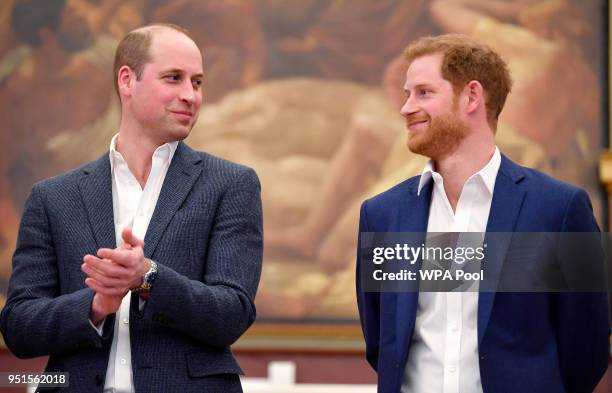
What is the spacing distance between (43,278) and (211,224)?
66 cm

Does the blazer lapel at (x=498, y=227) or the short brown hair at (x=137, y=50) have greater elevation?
the short brown hair at (x=137, y=50)

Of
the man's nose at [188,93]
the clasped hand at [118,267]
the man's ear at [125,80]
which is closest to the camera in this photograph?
the clasped hand at [118,267]

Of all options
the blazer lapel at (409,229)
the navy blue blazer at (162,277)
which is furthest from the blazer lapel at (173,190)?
the blazer lapel at (409,229)

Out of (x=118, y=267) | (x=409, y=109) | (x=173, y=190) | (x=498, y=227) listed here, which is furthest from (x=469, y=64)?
(x=118, y=267)

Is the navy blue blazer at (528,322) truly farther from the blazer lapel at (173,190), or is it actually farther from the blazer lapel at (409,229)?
the blazer lapel at (173,190)

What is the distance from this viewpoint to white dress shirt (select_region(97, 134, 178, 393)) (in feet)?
11.2

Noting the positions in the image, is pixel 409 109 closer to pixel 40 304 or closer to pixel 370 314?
pixel 370 314

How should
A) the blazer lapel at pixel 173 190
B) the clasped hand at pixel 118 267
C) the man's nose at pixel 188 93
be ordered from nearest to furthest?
the clasped hand at pixel 118 267
the blazer lapel at pixel 173 190
the man's nose at pixel 188 93

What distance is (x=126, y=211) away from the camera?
3.66 metres

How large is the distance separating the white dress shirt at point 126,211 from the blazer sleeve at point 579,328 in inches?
60.8

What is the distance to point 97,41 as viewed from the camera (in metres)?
8.32

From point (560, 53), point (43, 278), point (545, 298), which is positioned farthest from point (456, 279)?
point (560, 53)

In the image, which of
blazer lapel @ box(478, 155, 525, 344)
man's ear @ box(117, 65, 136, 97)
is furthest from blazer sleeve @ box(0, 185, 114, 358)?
blazer lapel @ box(478, 155, 525, 344)

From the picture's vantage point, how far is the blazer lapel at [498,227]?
3486 mm
